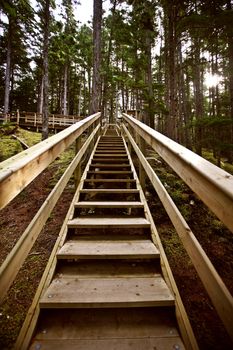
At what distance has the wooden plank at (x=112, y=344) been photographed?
1.53m

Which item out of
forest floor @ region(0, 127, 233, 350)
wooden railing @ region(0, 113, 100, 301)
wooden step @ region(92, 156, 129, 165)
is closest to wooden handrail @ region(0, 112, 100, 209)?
wooden railing @ region(0, 113, 100, 301)

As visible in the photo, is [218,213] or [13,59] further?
[13,59]

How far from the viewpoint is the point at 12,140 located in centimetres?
1148

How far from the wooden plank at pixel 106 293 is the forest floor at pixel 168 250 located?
98 cm

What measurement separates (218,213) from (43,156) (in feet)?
4.34

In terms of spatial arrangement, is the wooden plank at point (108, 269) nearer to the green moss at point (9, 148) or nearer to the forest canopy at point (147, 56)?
the forest canopy at point (147, 56)

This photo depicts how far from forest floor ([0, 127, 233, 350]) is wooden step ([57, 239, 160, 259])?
1040 mm

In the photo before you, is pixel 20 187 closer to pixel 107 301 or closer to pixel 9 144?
pixel 107 301

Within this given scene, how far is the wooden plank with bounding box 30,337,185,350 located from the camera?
60.2 inches

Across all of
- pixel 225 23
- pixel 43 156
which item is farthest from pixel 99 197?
pixel 225 23

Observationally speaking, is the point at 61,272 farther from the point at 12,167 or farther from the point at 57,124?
the point at 57,124

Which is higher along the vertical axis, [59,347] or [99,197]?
[99,197]

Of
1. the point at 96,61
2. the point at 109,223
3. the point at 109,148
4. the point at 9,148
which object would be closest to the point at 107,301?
the point at 109,223

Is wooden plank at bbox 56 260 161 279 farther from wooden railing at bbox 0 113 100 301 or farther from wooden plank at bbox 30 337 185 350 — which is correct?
wooden railing at bbox 0 113 100 301
